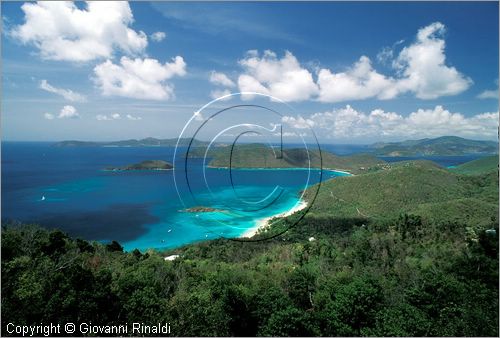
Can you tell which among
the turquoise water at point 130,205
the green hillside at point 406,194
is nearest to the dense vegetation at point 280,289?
the turquoise water at point 130,205

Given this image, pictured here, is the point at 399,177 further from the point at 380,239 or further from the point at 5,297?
the point at 5,297

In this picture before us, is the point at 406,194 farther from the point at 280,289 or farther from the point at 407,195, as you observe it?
the point at 280,289

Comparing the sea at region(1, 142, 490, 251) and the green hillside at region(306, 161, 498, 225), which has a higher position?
the green hillside at region(306, 161, 498, 225)

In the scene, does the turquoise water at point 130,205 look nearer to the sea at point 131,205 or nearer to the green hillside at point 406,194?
the sea at point 131,205

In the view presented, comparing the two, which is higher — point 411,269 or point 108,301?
point 108,301

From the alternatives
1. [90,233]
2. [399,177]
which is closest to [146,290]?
[90,233]

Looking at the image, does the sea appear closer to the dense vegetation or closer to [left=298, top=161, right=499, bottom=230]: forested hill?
[left=298, top=161, right=499, bottom=230]: forested hill

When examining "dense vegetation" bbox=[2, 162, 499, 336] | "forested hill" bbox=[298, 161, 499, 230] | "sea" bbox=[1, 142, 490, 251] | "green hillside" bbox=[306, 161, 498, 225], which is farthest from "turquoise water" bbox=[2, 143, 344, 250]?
"dense vegetation" bbox=[2, 162, 499, 336]

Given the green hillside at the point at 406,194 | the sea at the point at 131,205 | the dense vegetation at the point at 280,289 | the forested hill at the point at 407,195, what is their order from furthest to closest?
the sea at the point at 131,205 < the green hillside at the point at 406,194 < the forested hill at the point at 407,195 < the dense vegetation at the point at 280,289
